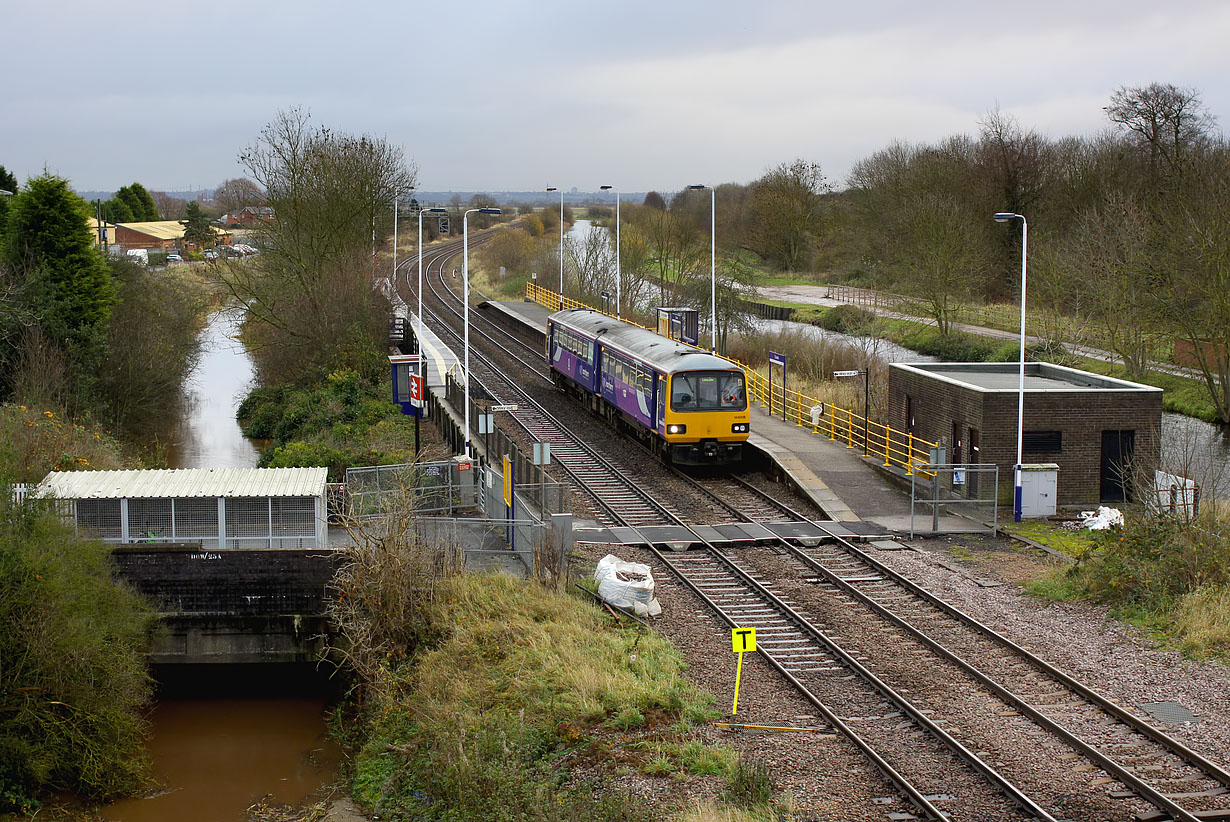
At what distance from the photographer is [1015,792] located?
10633 millimetres

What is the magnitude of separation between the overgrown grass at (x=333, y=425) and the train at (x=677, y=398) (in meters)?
5.60

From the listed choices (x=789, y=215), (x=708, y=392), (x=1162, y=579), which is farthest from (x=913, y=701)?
(x=789, y=215)

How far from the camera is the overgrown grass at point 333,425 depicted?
27.0m

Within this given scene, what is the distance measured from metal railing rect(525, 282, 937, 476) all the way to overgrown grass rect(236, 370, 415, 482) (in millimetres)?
9341

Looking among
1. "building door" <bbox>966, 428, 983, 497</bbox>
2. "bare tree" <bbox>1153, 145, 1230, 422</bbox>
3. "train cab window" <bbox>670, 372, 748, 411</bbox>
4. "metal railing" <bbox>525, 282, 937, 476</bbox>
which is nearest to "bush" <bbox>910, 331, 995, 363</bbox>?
"bare tree" <bbox>1153, 145, 1230, 422</bbox>

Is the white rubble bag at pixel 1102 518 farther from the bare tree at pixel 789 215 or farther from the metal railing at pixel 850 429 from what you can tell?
the bare tree at pixel 789 215

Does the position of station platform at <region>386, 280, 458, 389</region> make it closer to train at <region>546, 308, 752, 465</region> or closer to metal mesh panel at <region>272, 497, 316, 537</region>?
train at <region>546, 308, 752, 465</region>

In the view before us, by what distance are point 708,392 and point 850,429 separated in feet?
15.2

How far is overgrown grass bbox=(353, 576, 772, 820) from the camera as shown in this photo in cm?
1170

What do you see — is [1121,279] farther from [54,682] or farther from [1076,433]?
[54,682]

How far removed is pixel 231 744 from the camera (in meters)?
16.9

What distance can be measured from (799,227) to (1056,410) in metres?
65.1

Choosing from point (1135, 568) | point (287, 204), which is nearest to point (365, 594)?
point (1135, 568)

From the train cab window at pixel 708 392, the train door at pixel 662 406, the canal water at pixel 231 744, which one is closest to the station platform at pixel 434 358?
the train door at pixel 662 406
